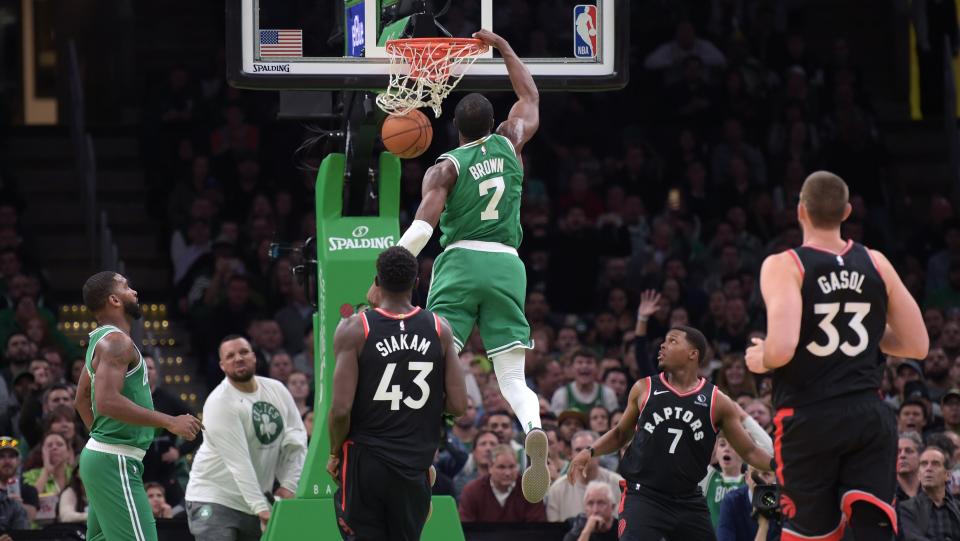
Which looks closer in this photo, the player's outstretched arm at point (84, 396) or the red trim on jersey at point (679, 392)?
the player's outstretched arm at point (84, 396)

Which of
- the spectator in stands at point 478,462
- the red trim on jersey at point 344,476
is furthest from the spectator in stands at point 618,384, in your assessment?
the red trim on jersey at point 344,476

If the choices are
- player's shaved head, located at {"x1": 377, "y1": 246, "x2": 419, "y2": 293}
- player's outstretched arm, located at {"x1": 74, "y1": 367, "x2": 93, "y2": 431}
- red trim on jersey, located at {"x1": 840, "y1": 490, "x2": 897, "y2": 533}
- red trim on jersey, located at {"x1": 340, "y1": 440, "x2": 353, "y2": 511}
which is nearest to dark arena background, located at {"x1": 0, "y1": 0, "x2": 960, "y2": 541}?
player's outstretched arm, located at {"x1": 74, "y1": 367, "x2": 93, "y2": 431}

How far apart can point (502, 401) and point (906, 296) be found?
7.51 m

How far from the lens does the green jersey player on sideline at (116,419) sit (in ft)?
31.2

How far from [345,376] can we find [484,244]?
5.83ft

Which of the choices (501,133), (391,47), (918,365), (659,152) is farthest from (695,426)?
(659,152)

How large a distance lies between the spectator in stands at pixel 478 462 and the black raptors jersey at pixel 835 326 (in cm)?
599

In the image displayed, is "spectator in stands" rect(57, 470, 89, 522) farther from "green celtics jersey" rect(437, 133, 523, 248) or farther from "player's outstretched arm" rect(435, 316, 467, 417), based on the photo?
"player's outstretched arm" rect(435, 316, 467, 417)

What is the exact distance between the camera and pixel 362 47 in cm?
1072

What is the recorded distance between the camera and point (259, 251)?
18.5 metres

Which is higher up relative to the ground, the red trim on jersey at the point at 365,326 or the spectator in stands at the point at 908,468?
the red trim on jersey at the point at 365,326

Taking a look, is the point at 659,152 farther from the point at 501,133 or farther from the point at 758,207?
the point at 501,133

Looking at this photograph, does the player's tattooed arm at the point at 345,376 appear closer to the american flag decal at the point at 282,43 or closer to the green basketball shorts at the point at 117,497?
the green basketball shorts at the point at 117,497

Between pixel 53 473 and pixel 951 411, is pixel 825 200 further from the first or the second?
pixel 53 473
